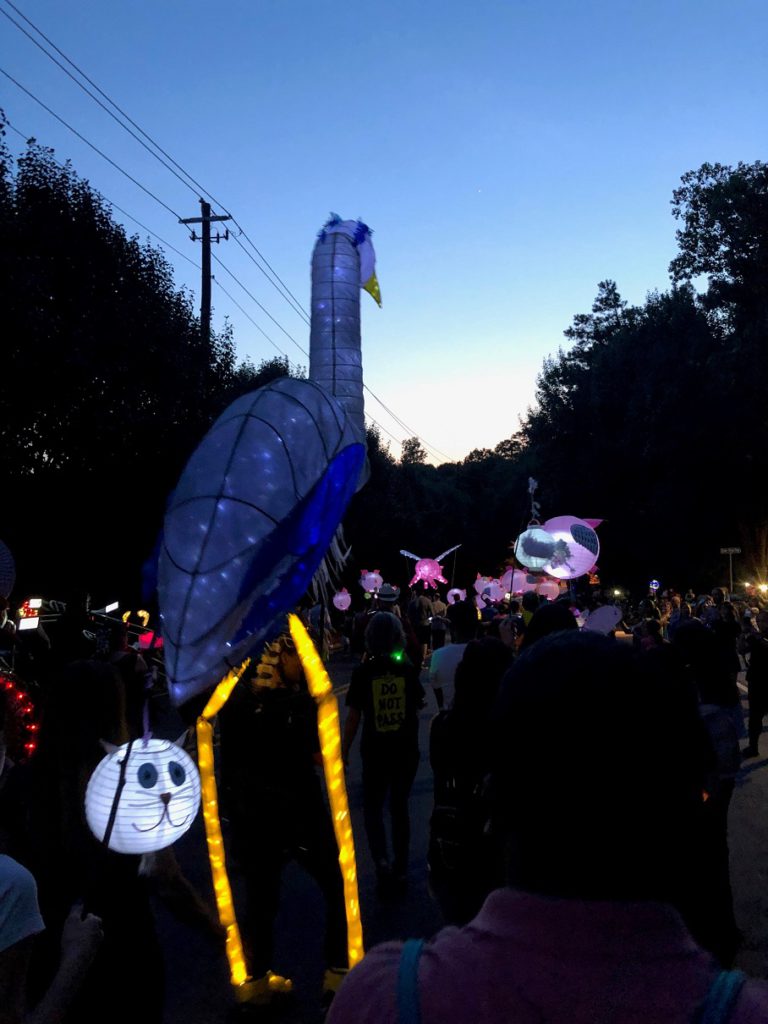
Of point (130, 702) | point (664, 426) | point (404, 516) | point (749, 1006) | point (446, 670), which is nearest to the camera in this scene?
point (749, 1006)

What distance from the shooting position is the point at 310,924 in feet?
17.8

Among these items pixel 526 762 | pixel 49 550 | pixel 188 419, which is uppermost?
pixel 188 419

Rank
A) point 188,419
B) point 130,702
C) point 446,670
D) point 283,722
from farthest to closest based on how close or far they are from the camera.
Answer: point 188,419 < point 130,702 < point 446,670 < point 283,722

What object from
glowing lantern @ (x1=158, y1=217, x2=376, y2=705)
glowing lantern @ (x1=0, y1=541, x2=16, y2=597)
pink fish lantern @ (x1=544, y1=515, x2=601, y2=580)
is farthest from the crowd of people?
pink fish lantern @ (x1=544, y1=515, x2=601, y2=580)

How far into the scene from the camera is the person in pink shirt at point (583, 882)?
1046 mm

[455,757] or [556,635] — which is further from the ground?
[556,635]

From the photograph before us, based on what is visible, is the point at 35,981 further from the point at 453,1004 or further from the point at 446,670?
the point at 446,670

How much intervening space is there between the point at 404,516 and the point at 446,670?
119 feet

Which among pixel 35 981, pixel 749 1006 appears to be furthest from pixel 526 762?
pixel 35 981

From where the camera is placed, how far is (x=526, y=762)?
1184 mm

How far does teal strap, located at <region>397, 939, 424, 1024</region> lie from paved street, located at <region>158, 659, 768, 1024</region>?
342cm

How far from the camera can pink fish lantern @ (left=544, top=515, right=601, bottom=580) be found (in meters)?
13.2

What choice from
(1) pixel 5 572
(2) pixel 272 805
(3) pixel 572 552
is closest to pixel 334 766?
(2) pixel 272 805

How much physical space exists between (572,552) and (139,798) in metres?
10.8
